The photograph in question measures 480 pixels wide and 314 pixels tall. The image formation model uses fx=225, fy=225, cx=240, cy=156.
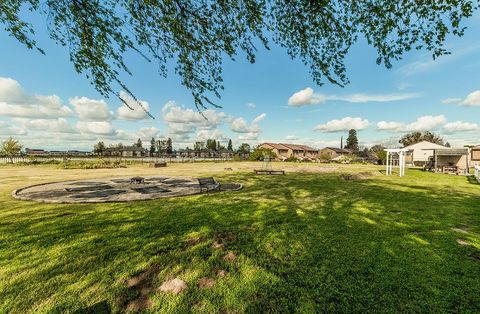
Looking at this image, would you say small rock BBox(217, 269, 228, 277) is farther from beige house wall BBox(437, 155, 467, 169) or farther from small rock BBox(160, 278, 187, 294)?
beige house wall BBox(437, 155, 467, 169)

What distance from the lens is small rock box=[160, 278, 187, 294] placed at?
330cm

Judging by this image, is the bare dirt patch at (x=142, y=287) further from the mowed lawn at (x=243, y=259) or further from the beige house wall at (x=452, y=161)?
the beige house wall at (x=452, y=161)

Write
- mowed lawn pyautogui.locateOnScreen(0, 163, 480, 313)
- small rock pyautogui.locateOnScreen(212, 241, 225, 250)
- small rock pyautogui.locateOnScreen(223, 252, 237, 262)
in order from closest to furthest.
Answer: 1. mowed lawn pyautogui.locateOnScreen(0, 163, 480, 313)
2. small rock pyautogui.locateOnScreen(223, 252, 237, 262)
3. small rock pyautogui.locateOnScreen(212, 241, 225, 250)

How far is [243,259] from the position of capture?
423cm

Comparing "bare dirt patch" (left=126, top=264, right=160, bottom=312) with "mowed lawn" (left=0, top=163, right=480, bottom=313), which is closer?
"bare dirt patch" (left=126, top=264, right=160, bottom=312)

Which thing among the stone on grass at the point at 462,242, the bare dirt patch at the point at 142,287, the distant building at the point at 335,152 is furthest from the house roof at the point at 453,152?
the distant building at the point at 335,152

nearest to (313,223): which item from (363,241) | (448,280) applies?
(363,241)

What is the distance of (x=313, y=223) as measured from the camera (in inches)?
249

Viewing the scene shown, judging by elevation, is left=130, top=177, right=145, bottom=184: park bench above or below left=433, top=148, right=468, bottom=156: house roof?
below

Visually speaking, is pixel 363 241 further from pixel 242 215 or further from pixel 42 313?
pixel 42 313

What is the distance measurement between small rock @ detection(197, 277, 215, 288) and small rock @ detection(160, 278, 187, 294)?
226 millimetres

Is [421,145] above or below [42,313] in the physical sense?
above

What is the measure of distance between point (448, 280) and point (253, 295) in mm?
3112

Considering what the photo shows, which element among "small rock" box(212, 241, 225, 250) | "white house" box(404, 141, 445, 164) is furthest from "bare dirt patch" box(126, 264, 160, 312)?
"white house" box(404, 141, 445, 164)
